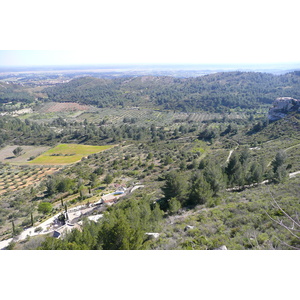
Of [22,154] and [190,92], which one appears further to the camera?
[190,92]

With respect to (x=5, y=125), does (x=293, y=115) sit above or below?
above

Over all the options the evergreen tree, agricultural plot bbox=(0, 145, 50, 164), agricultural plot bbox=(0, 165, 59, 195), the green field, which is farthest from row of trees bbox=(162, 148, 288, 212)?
agricultural plot bbox=(0, 145, 50, 164)

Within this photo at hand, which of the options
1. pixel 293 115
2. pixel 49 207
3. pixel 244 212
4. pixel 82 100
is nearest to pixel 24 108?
pixel 82 100

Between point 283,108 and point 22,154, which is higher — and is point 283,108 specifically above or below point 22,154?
above

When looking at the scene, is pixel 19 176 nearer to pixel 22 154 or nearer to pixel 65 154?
pixel 65 154

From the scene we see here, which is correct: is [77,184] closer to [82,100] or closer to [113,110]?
[113,110]

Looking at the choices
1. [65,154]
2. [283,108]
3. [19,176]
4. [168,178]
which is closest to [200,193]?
[168,178]

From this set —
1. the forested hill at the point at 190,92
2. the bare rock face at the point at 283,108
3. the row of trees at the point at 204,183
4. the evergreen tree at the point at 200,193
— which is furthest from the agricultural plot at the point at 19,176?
the forested hill at the point at 190,92
